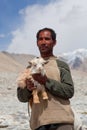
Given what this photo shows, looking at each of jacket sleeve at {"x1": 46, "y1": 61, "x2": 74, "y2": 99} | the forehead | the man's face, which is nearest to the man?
jacket sleeve at {"x1": 46, "y1": 61, "x2": 74, "y2": 99}

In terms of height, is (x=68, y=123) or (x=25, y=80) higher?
(x=25, y=80)

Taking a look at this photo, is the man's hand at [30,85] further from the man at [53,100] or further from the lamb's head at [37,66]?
the lamb's head at [37,66]

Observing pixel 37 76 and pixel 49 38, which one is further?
pixel 49 38

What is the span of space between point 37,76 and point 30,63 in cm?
22

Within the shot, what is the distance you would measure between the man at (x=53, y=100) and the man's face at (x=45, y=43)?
18 centimetres

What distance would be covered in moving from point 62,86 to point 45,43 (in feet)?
2.05

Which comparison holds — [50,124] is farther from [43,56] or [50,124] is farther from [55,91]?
[43,56]

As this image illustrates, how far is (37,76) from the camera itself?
15.7ft

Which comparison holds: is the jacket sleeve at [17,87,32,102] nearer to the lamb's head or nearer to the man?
the man

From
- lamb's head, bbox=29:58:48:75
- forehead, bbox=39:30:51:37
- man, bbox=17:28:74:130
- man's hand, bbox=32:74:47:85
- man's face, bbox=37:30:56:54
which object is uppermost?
forehead, bbox=39:30:51:37

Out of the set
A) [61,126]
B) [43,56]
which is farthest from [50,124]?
[43,56]

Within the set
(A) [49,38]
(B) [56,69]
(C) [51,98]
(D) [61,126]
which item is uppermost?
(A) [49,38]

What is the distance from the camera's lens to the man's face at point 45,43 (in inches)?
205

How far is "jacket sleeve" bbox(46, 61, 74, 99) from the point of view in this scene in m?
4.84
